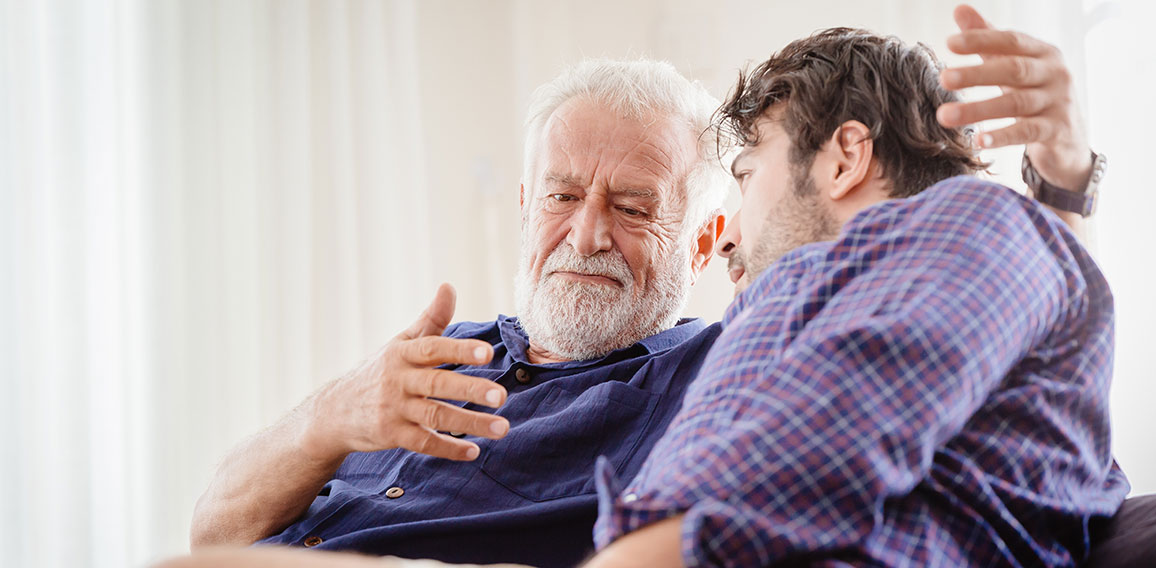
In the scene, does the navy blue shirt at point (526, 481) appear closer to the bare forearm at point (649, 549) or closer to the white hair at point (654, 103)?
the white hair at point (654, 103)

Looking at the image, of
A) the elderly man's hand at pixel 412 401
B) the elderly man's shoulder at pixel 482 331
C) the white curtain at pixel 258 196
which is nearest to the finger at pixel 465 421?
the elderly man's hand at pixel 412 401

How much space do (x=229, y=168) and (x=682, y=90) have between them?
5.33ft

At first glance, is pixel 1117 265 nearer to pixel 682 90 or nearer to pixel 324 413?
pixel 682 90

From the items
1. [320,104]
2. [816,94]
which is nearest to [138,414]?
[320,104]

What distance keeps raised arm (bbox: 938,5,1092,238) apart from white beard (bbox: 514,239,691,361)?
0.84m

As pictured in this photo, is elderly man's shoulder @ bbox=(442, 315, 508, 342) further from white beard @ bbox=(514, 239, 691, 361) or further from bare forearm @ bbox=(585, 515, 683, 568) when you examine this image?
bare forearm @ bbox=(585, 515, 683, 568)

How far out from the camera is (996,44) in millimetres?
1055

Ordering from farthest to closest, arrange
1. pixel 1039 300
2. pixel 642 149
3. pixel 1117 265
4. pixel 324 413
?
pixel 1117 265 < pixel 642 149 < pixel 324 413 < pixel 1039 300

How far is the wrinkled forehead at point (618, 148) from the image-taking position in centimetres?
183

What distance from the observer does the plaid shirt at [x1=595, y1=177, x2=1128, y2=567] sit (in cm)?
76

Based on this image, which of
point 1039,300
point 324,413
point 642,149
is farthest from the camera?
point 642,149

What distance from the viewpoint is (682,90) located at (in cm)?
192

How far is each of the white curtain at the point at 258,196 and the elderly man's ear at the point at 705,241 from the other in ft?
2.91

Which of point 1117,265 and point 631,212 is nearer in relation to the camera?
point 631,212
